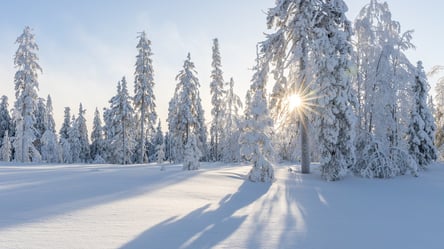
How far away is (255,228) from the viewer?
6.61m

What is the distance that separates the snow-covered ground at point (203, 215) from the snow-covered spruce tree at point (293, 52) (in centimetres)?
548

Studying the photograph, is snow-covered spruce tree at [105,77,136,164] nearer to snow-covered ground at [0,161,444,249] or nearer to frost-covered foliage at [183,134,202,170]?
frost-covered foliage at [183,134,202,170]

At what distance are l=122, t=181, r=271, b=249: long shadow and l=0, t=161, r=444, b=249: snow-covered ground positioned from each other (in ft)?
0.06

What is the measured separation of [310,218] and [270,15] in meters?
13.2

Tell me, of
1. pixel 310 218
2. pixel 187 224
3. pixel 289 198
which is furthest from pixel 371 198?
pixel 187 224

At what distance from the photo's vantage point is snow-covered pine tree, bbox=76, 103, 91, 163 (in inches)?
2419

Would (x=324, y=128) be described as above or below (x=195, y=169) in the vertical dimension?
above

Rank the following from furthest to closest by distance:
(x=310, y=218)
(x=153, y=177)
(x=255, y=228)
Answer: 1. (x=153, y=177)
2. (x=310, y=218)
3. (x=255, y=228)

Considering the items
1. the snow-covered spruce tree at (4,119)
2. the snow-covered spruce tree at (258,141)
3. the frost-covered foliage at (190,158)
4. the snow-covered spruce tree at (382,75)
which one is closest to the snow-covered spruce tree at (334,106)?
the snow-covered spruce tree at (258,141)

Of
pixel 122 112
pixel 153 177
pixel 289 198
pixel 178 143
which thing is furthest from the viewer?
pixel 122 112

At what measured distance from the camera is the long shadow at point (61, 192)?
6.59m

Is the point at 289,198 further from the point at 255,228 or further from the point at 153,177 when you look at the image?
the point at 153,177

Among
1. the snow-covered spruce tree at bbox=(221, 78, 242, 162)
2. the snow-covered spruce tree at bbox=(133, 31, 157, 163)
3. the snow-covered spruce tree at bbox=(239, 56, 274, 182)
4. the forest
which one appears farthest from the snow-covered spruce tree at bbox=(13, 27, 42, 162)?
the snow-covered spruce tree at bbox=(239, 56, 274, 182)

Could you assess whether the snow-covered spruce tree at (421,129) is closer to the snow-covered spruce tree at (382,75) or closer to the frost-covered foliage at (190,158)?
the snow-covered spruce tree at (382,75)
